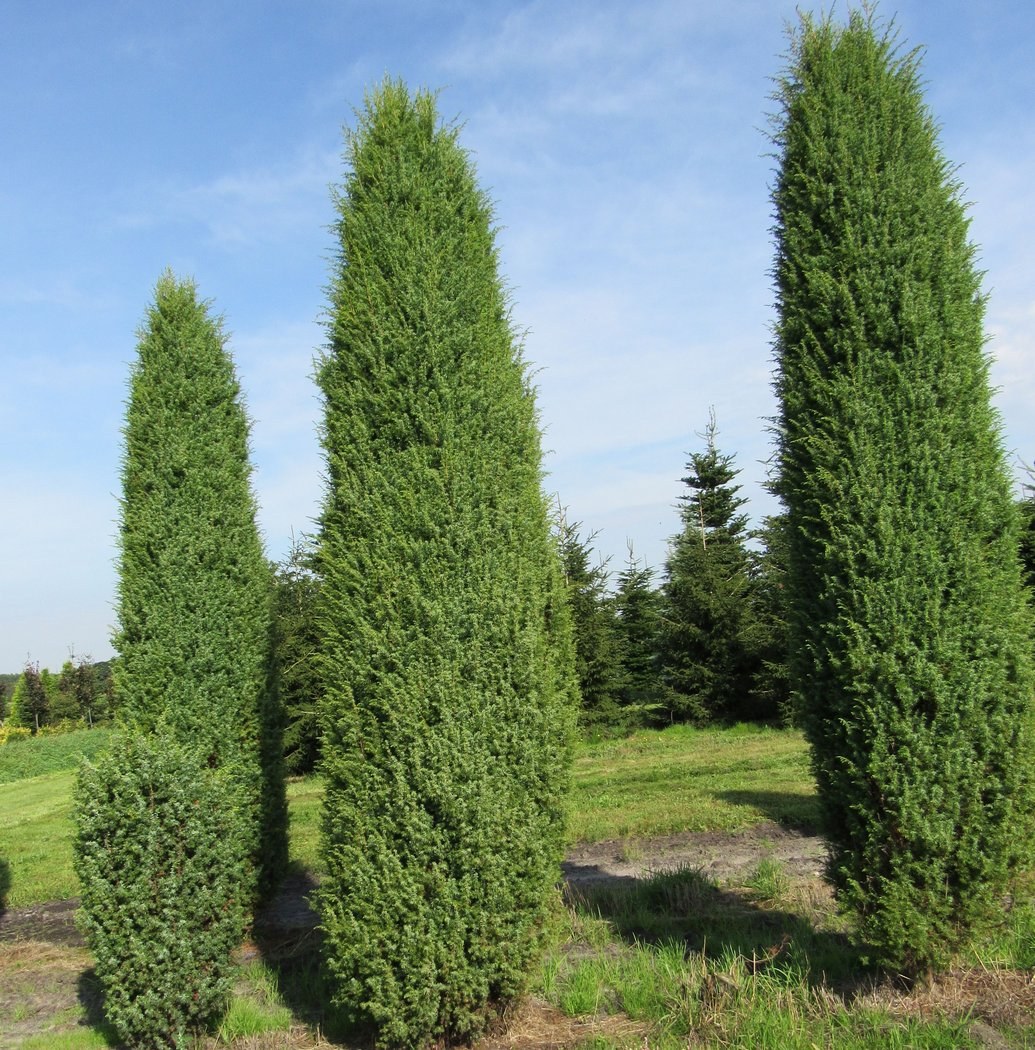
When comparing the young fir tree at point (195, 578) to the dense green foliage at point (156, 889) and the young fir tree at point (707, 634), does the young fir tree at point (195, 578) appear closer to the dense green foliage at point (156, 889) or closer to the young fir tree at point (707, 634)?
the dense green foliage at point (156, 889)

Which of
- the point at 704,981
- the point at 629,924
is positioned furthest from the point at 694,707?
the point at 704,981

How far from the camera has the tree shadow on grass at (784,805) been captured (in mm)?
9078

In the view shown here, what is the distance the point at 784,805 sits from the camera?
996 cm

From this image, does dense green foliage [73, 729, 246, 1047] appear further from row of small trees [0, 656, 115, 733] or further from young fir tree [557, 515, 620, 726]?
row of small trees [0, 656, 115, 733]

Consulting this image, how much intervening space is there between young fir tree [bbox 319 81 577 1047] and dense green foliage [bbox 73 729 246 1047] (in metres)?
0.93

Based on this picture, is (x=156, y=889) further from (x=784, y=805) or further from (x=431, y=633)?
(x=784, y=805)

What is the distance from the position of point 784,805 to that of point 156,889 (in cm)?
749

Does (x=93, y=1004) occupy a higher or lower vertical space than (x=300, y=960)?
lower

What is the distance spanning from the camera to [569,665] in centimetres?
571

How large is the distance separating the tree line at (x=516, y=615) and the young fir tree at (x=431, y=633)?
0.06 feet

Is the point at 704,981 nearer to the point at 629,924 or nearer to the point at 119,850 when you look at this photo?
the point at 629,924

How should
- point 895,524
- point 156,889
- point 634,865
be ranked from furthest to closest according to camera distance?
point 634,865, point 156,889, point 895,524

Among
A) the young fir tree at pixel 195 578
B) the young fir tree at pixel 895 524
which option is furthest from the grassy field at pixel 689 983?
the young fir tree at pixel 195 578

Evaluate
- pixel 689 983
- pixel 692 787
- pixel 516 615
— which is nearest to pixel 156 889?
pixel 516 615
